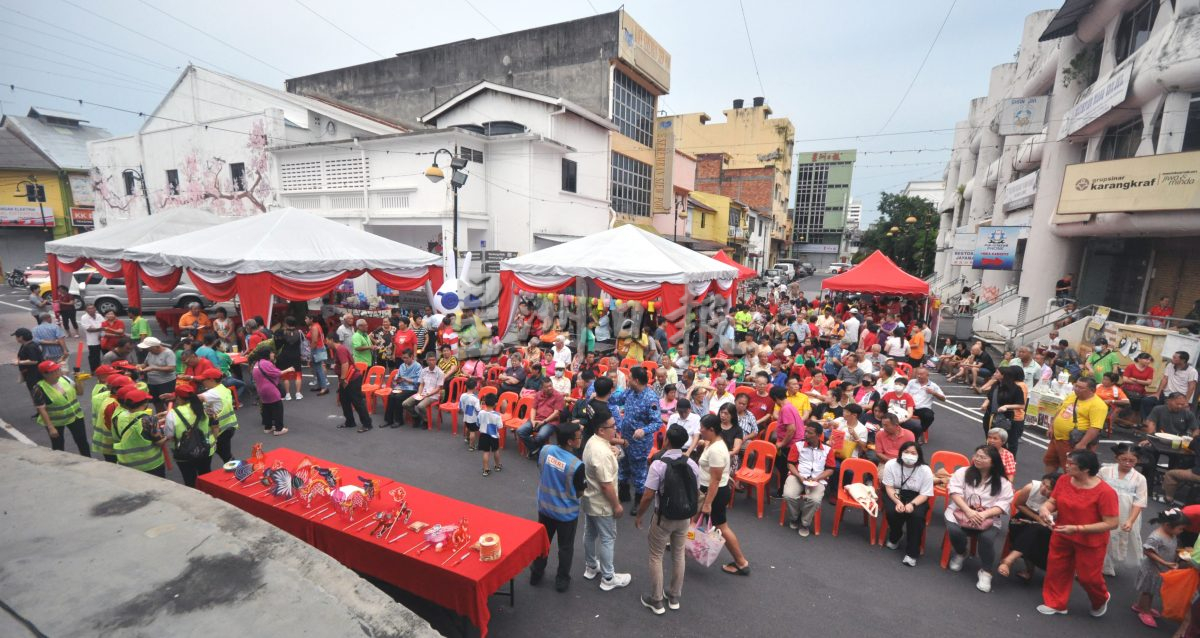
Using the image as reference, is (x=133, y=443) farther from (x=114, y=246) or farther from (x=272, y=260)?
(x=114, y=246)

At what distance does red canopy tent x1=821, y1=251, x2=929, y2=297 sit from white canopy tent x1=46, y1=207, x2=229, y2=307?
59.9ft

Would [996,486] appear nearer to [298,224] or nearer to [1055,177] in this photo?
[298,224]

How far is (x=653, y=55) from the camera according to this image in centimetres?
2445

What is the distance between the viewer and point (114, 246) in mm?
12797

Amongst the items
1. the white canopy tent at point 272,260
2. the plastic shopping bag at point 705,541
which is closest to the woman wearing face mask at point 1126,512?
the plastic shopping bag at point 705,541

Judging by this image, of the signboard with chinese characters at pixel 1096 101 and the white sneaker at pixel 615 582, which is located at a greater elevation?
the signboard with chinese characters at pixel 1096 101

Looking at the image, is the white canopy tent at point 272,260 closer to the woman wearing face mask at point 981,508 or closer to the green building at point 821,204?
the woman wearing face mask at point 981,508

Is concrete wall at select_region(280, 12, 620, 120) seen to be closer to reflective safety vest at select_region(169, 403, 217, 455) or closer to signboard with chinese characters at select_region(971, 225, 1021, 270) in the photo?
signboard with chinese characters at select_region(971, 225, 1021, 270)

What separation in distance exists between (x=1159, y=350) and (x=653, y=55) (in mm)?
21584

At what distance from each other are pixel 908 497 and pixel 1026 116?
19.5 meters

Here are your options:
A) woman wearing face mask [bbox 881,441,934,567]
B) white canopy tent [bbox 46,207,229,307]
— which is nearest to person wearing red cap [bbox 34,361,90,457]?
white canopy tent [bbox 46,207,229,307]

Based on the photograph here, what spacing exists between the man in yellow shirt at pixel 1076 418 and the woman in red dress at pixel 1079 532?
217 centimetres

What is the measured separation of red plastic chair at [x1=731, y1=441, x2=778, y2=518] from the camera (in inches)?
228

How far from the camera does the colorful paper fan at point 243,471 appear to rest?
15.3 ft
